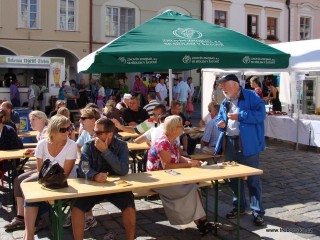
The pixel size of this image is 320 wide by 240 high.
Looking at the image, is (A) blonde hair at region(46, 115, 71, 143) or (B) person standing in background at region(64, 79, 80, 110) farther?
(B) person standing in background at region(64, 79, 80, 110)

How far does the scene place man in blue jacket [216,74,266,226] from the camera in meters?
4.82

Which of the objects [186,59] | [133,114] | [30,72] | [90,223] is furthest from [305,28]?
[90,223]

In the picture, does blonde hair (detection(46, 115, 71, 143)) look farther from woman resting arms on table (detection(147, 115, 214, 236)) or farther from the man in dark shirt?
the man in dark shirt

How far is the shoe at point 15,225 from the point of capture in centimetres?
477

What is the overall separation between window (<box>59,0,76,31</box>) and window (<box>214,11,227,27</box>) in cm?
841

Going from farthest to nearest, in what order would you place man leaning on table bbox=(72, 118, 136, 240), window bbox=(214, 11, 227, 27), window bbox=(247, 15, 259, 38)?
window bbox=(247, 15, 259, 38) → window bbox=(214, 11, 227, 27) → man leaning on table bbox=(72, 118, 136, 240)

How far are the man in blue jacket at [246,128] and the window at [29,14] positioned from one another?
1587 cm

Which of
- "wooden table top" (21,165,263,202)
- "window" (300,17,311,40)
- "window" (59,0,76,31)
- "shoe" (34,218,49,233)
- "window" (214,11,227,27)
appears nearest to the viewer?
"wooden table top" (21,165,263,202)

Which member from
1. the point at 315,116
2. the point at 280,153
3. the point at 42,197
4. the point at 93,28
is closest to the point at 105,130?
the point at 42,197

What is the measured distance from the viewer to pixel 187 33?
619cm

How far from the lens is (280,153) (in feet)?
31.3

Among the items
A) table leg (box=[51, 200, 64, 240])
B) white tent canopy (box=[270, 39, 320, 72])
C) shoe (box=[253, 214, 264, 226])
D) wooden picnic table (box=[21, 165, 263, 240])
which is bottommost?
shoe (box=[253, 214, 264, 226])

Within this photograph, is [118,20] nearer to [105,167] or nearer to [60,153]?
[60,153]

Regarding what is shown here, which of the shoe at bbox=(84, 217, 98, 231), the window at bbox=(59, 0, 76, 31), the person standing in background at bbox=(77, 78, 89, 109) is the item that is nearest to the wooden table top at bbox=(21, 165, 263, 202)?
the shoe at bbox=(84, 217, 98, 231)
